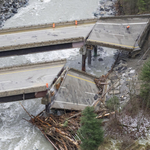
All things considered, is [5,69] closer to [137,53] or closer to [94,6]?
[137,53]

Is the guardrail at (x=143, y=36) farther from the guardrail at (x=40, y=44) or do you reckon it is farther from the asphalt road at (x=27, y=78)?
the asphalt road at (x=27, y=78)

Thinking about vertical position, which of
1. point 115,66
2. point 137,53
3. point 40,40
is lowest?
point 115,66

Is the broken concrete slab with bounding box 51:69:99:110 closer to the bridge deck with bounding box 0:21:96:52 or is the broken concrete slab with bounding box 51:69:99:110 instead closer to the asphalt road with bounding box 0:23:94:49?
the bridge deck with bounding box 0:21:96:52

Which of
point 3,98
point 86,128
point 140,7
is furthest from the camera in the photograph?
point 140,7

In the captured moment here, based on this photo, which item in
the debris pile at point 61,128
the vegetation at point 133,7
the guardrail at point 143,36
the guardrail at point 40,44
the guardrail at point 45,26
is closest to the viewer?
the debris pile at point 61,128

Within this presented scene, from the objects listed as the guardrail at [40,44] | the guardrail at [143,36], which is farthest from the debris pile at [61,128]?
the guardrail at [143,36]

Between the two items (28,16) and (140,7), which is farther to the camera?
(28,16)

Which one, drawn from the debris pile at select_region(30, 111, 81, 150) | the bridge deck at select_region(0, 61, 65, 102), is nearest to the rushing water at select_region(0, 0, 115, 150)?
the debris pile at select_region(30, 111, 81, 150)

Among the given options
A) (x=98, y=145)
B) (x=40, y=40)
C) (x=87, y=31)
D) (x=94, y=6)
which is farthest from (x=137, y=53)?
(x=94, y=6)
